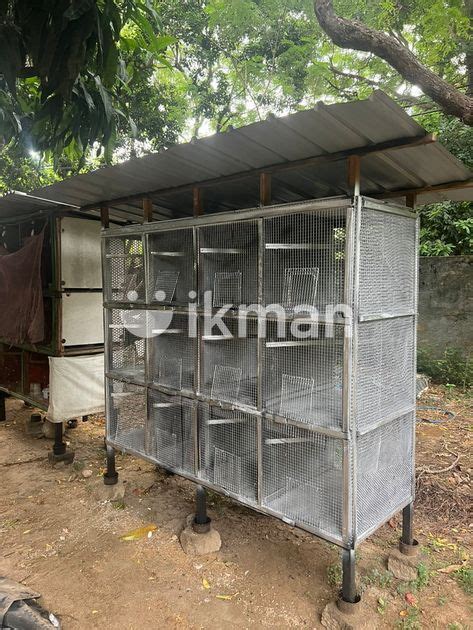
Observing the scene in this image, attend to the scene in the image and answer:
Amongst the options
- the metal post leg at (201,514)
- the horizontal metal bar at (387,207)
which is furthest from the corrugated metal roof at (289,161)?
the metal post leg at (201,514)

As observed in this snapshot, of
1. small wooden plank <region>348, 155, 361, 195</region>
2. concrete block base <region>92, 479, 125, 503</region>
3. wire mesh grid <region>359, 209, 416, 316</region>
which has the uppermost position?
small wooden plank <region>348, 155, 361, 195</region>

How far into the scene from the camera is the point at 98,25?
5.62 ft

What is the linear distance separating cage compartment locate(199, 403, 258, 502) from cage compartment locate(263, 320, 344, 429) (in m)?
0.30

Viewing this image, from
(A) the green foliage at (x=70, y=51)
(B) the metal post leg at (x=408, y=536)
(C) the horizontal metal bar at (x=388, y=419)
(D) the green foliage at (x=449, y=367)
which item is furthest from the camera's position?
(D) the green foliage at (x=449, y=367)

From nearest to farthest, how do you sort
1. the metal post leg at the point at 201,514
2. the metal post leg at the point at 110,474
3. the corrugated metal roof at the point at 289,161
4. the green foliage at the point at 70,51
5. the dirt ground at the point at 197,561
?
1. the green foliage at the point at 70,51
2. the corrugated metal roof at the point at 289,161
3. the dirt ground at the point at 197,561
4. the metal post leg at the point at 201,514
5. the metal post leg at the point at 110,474

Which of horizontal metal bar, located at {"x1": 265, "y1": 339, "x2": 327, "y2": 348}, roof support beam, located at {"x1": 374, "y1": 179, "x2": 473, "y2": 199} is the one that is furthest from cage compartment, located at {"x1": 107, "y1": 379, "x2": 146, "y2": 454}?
roof support beam, located at {"x1": 374, "y1": 179, "x2": 473, "y2": 199}

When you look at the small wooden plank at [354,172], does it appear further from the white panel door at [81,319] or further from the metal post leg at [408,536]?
the white panel door at [81,319]

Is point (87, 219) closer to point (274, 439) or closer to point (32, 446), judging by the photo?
point (32, 446)

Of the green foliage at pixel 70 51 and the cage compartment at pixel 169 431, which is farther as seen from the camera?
the cage compartment at pixel 169 431

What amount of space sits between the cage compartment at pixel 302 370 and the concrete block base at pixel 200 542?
3.86 feet

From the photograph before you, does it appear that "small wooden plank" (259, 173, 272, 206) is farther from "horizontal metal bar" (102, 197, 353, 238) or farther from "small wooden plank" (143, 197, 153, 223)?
"small wooden plank" (143, 197, 153, 223)

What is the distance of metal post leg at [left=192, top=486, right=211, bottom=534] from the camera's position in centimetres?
307

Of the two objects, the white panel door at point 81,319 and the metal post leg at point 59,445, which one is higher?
the white panel door at point 81,319

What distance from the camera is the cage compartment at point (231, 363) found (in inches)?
114
